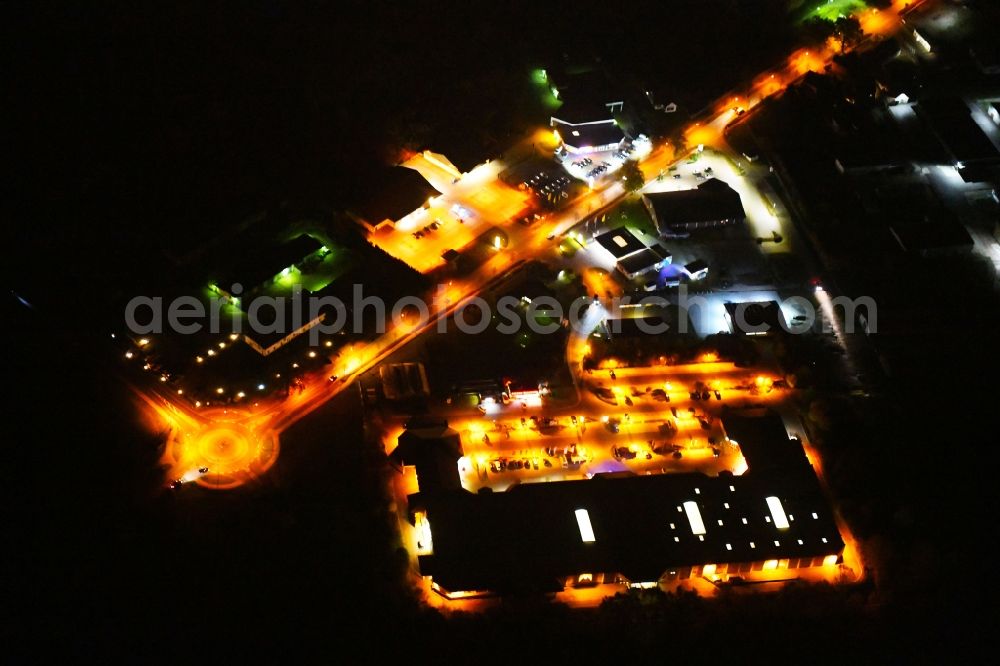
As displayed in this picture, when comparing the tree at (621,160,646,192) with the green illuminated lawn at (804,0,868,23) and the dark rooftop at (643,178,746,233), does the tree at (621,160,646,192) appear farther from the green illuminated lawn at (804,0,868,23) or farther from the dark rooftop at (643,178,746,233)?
the green illuminated lawn at (804,0,868,23)

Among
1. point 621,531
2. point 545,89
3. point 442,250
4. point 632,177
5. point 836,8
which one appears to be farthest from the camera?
point 836,8

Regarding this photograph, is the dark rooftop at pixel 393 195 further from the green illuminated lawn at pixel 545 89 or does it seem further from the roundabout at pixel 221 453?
the roundabout at pixel 221 453

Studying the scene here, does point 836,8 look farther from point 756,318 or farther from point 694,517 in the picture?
point 694,517

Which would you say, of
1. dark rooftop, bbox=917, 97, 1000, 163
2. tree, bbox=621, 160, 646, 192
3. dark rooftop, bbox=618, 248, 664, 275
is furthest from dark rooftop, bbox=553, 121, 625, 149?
dark rooftop, bbox=917, 97, 1000, 163

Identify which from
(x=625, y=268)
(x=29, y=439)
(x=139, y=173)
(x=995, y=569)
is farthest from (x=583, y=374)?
(x=139, y=173)

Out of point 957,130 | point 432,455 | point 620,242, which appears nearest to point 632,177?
point 620,242

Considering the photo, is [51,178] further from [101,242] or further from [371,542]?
[371,542]
